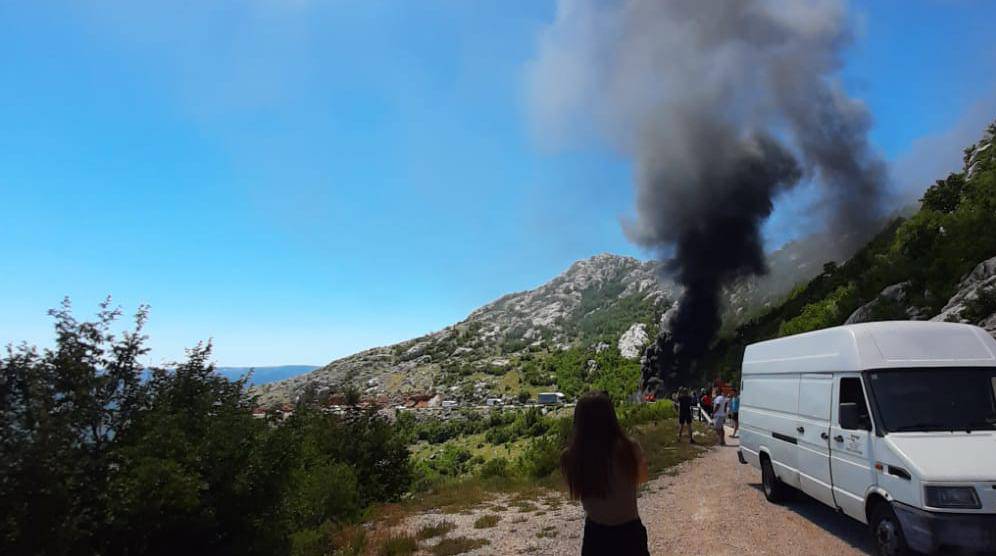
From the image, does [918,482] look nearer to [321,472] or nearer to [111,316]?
[111,316]

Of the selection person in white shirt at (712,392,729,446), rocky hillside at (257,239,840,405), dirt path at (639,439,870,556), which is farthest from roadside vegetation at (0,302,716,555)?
rocky hillside at (257,239,840,405)

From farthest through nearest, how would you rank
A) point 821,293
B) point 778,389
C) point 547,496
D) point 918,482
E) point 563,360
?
point 563,360 → point 821,293 → point 547,496 → point 778,389 → point 918,482

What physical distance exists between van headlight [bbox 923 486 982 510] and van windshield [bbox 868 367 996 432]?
0.89 meters

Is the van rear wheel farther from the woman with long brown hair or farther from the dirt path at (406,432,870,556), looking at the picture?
the woman with long brown hair

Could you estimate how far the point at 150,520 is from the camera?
7.72m

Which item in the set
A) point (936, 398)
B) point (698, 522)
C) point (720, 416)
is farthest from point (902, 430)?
point (720, 416)

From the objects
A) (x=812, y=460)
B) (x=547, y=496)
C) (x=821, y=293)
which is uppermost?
(x=821, y=293)

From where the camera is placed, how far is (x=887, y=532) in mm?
6055

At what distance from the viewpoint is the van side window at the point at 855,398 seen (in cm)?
658

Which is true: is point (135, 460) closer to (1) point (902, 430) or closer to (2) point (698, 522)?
(2) point (698, 522)

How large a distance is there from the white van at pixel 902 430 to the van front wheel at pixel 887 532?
0.5 inches

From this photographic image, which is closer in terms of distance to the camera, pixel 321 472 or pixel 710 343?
pixel 321 472

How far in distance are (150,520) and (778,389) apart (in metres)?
10.7

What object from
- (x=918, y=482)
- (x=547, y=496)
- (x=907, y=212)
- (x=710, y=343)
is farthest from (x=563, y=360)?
(x=918, y=482)
